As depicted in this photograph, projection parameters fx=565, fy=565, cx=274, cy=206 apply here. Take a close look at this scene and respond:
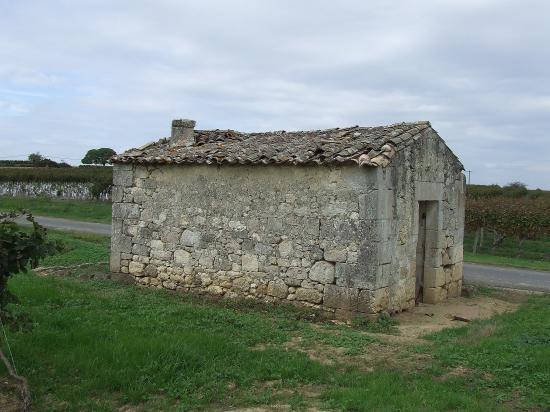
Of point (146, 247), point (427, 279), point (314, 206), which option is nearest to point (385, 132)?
point (314, 206)

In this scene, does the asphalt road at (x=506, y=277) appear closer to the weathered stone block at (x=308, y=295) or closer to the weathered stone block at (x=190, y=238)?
the weathered stone block at (x=308, y=295)

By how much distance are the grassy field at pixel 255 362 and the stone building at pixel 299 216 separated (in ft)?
3.43

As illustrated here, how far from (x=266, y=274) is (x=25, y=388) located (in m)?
5.55

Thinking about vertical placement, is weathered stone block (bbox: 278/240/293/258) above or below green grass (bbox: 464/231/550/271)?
above

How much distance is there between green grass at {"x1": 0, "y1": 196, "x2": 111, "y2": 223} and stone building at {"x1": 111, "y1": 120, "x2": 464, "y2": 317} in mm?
17401

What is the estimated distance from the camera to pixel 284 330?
838cm

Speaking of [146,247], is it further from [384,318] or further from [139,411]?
[139,411]

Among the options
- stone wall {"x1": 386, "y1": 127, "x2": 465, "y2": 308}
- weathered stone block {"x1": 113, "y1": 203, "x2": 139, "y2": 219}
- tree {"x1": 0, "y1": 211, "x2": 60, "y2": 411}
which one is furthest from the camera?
weathered stone block {"x1": 113, "y1": 203, "x2": 139, "y2": 219}

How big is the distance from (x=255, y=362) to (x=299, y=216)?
3.73 metres

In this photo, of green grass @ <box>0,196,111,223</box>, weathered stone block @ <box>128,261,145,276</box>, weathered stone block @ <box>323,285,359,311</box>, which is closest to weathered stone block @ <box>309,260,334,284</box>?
weathered stone block @ <box>323,285,359,311</box>

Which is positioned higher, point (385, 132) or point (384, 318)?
point (385, 132)

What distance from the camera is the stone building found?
9.19 metres

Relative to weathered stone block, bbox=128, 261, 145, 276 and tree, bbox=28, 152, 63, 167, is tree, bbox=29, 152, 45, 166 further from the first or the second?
weathered stone block, bbox=128, 261, 145, 276

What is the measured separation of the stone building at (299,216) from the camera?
30.1 feet
